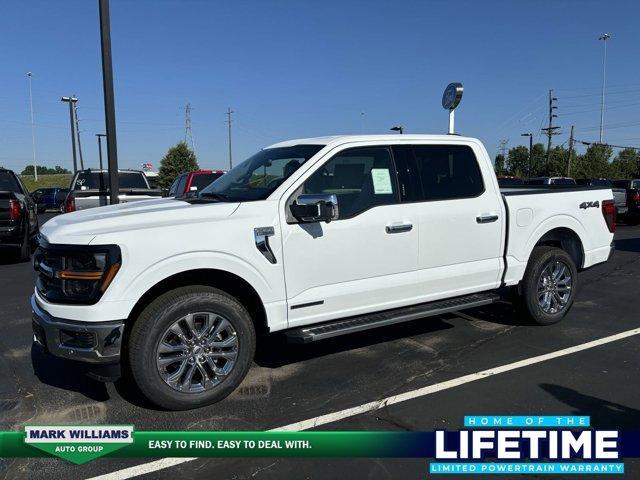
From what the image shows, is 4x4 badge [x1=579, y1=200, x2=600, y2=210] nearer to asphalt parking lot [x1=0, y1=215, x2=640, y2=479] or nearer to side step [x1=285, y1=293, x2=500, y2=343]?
asphalt parking lot [x1=0, y1=215, x2=640, y2=479]

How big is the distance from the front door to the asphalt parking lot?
0.60 meters

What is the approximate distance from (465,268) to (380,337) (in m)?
1.14

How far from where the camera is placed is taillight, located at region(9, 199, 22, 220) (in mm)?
9528

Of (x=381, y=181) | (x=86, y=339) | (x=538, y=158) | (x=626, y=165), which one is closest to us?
(x=86, y=339)

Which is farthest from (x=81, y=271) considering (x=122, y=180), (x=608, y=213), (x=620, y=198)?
(x=620, y=198)

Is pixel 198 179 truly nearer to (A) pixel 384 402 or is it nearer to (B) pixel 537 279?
(B) pixel 537 279

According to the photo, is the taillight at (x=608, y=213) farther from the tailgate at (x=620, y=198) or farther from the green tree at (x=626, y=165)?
the green tree at (x=626, y=165)

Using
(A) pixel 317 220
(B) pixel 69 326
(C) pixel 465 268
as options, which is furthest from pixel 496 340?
(B) pixel 69 326

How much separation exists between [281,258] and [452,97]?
17.0ft

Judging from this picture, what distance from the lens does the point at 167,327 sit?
3.58m

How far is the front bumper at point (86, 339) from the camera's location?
11.0ft

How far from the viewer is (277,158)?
4660 mm

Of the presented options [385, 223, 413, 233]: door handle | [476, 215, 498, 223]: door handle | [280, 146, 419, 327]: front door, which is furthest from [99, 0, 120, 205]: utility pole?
[476, 215, 498, 223]: door handle

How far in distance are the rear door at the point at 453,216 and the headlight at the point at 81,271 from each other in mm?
2527
